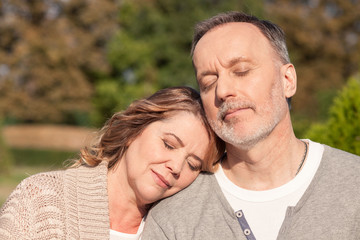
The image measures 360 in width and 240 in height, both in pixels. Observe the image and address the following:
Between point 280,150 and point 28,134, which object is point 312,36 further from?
point 280,150

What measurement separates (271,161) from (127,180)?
3.41ft

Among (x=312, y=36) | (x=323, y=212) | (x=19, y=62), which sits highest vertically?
(x=323, y=212)

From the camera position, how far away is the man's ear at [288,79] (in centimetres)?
285

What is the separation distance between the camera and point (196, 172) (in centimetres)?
299

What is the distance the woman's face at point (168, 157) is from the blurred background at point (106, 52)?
21991 millimetres

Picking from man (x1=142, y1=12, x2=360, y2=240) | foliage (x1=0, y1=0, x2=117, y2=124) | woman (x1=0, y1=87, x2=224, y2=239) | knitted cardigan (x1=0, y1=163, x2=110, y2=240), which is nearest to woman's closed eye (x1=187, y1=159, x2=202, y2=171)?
woman (x1=0, y1=87, x2=224, y2=239)

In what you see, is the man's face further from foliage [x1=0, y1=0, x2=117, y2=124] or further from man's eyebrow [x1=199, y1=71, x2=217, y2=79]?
foliage [x1=0, y1=0, x2=117, y2=124]

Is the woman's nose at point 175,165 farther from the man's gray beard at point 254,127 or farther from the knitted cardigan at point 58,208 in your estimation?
the knitted cardigan at point 58,208

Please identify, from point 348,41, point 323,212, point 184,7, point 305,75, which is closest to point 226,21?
point 323,212

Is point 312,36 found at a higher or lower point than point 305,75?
higher

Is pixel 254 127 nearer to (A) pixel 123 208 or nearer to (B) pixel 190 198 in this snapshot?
(B) pixel 190 198

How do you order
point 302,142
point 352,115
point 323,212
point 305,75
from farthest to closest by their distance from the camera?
1. point 305,75
2. point 352,115
3. point 302,142
4. point 323,212

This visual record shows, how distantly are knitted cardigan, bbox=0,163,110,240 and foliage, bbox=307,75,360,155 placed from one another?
73.9 inches

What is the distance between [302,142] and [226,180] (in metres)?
0.59
